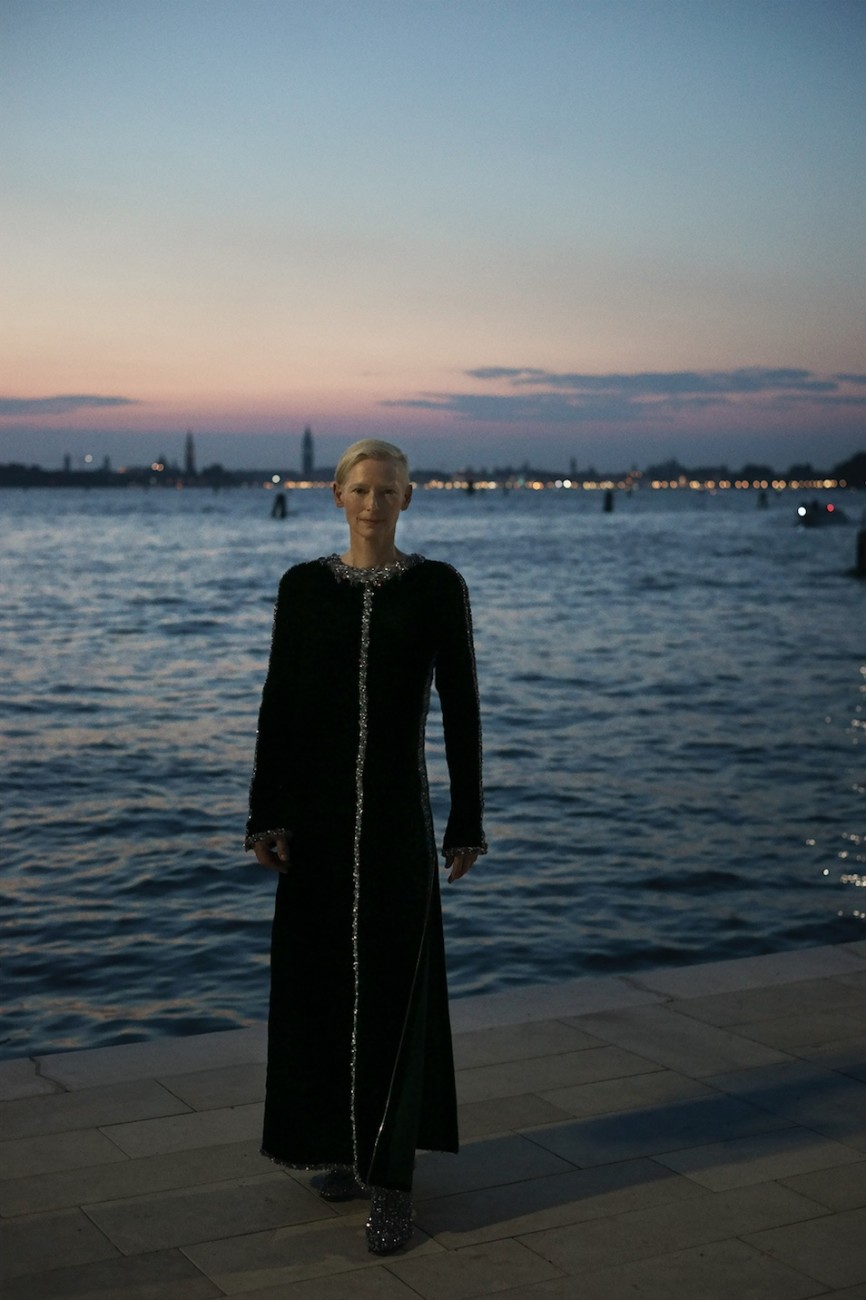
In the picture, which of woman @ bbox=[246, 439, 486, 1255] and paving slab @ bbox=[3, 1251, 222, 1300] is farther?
woman @ bbox=[246, 439, 486, 1255]

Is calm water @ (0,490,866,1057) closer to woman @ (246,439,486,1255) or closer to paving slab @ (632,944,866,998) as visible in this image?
paving slab @ (632,944,866,998)

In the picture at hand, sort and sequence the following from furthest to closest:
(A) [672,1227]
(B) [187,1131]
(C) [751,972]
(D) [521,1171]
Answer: (C) [751,972] → (B) [187,1131] → (D) [521,1171] → (A) [672,1227]

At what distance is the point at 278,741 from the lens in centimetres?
451

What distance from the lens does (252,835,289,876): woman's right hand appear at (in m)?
4.46

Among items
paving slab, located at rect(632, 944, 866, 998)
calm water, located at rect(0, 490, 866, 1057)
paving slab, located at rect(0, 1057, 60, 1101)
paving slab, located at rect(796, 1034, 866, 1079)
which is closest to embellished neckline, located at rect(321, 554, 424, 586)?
paving slab, located at rect(0, 1057, 60, 1101)

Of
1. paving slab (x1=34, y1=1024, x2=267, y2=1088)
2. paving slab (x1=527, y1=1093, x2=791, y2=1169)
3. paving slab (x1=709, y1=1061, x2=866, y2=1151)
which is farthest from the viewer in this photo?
paving slab (x1=34, y1=1024, x2=267, y2=1088)

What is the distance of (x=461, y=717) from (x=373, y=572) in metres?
0.46

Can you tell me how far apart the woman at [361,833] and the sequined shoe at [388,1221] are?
128 mm

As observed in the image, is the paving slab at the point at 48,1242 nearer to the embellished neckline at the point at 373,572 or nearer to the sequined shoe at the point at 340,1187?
the sequined shoe at the point at 340,1187

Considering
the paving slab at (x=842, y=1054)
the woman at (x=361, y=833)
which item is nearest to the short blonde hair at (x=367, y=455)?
the woman at (x=361, y=833)

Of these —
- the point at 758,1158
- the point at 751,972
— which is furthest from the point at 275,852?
the point at 751,972

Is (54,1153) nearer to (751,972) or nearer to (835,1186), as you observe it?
(835,1186)

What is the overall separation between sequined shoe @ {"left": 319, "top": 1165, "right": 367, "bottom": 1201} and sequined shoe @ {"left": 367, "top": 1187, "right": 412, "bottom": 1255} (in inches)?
11.5

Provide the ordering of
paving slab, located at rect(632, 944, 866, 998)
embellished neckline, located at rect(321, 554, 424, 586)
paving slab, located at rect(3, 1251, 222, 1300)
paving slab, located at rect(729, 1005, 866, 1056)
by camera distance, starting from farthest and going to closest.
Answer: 1. paving slab, located at rect(632, 944, 866, 998)
2. paving slab, located at rect(729, 1005, 866, 1056)
3. embellished neckline, located at rect(321, 554, 424, 586)
4. paving slab, located at rect(3, 1251, 222, 1300)
